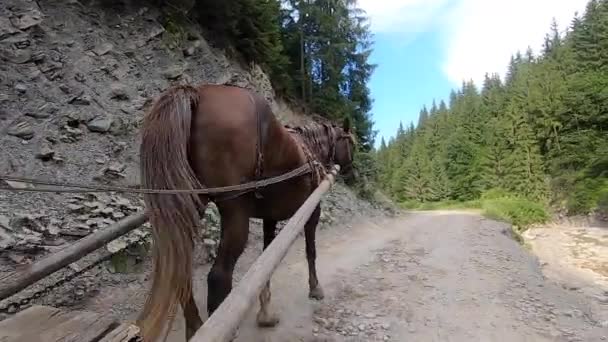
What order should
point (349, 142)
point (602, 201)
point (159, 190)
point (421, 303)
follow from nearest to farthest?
point (159, 190), point (421, 303), point (349, 142), point (602, 201)

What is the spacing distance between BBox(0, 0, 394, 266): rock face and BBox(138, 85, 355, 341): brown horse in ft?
8.65

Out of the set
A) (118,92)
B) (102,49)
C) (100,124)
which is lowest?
(100,124)

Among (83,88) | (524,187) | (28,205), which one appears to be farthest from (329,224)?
(524,187)

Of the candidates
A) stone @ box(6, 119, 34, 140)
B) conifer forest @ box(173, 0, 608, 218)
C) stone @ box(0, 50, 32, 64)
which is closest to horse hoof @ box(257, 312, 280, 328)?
stone @ box(6, 119, 34, 140)

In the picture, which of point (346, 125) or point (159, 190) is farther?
point (346, 125)

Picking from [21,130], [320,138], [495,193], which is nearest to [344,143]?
[320,138]

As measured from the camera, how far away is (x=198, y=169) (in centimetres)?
A: 284

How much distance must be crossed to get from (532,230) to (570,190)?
8519 mm

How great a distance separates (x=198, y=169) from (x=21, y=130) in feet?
15.7

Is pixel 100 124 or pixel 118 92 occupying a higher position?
pixel 118 92

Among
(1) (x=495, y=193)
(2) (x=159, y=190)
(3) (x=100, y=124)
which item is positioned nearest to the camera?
(2) (x=159, y=190)

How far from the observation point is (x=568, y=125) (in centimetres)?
3388

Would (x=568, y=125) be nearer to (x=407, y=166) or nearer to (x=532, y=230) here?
(x=532, y=230)

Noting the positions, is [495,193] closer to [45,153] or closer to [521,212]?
[521,212]
